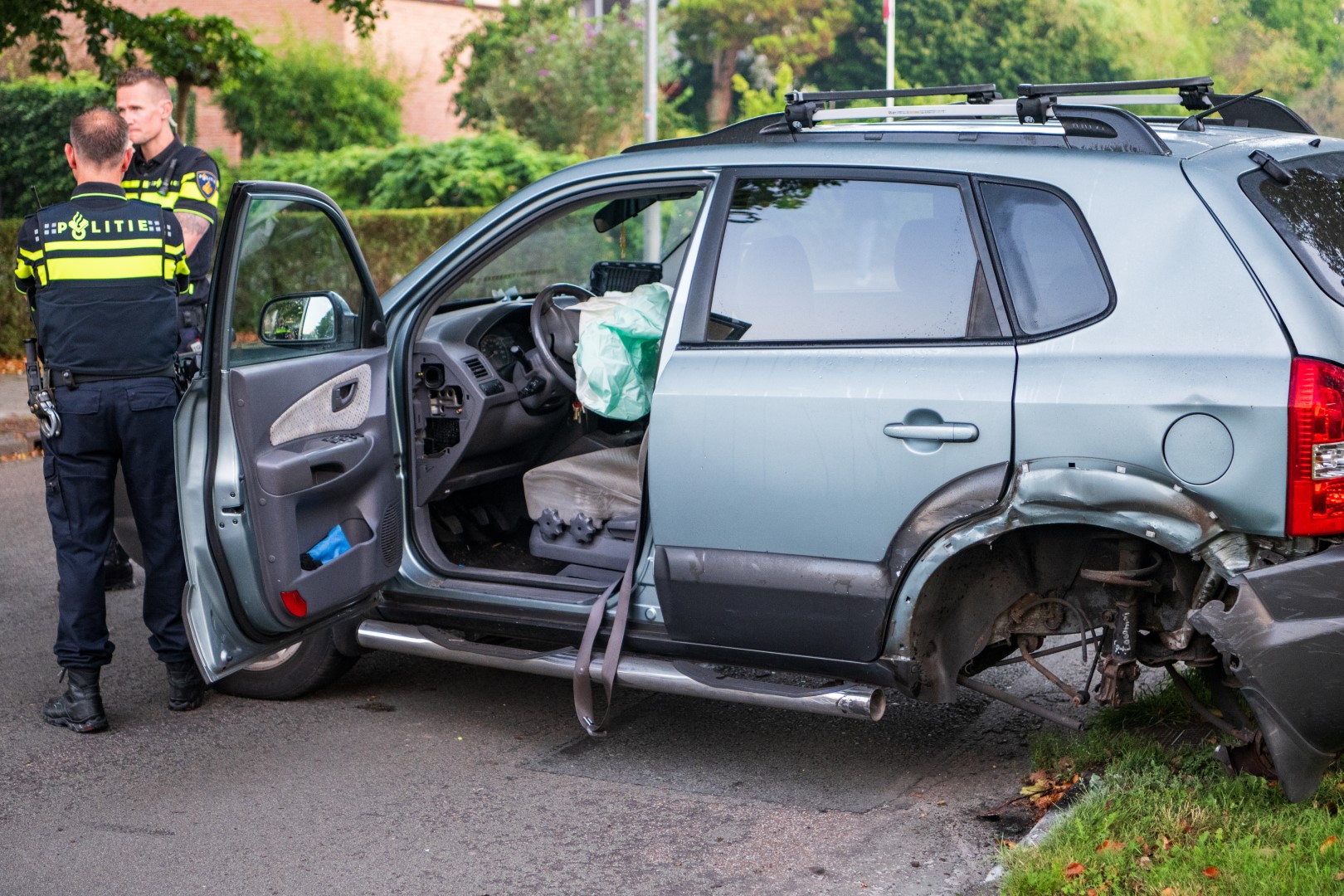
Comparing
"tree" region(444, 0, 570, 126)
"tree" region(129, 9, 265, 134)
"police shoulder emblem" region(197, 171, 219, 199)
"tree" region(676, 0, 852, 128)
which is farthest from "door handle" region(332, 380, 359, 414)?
"tree" region(676, 0, 852, 128)

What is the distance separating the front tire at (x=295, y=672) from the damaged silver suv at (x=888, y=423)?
0.52 feet

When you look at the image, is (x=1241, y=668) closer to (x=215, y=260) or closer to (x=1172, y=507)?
(x=1172, y=507)

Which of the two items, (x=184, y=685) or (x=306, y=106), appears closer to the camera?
(x=184, y=685)

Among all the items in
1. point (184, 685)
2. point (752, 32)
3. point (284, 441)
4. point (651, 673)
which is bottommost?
point (184, 685)

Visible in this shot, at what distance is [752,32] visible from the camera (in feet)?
113

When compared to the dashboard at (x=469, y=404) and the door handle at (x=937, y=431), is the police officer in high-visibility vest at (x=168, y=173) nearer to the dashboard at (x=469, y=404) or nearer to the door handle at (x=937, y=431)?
the dashboard at (x=469, y=404)

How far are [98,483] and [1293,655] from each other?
11.9 feet

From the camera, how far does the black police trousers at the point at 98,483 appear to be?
15.0ft

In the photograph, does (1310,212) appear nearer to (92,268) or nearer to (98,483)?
(92,268)

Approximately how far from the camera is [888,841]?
3855 millimetres

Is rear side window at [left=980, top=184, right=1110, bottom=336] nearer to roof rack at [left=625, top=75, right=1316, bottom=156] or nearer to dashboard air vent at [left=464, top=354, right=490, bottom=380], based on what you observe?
roof rack at [left=625, top=75, right=1316, bottom=156]

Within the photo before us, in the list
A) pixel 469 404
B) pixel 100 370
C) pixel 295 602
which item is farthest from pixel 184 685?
pixel 469 404

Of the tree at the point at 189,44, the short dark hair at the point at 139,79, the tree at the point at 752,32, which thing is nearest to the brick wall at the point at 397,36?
the tree at the point at 752,32

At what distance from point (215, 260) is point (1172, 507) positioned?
103 inches
